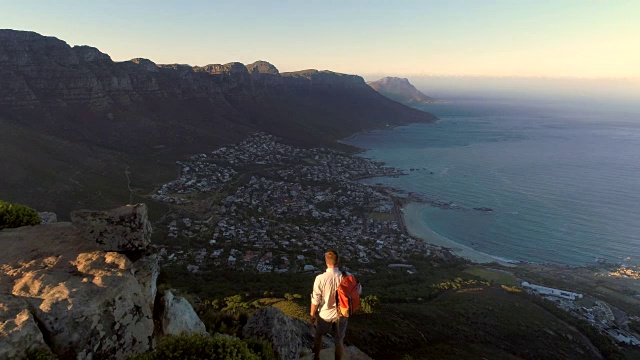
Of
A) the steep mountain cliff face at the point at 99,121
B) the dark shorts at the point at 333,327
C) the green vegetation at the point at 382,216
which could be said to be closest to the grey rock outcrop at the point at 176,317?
the dark shorts at the point at 333,327

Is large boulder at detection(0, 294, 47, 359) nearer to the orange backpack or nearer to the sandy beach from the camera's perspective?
the orange backpack

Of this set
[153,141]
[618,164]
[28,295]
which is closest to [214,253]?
[28,295]

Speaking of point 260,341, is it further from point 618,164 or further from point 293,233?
point 618,164

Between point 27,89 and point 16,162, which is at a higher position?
point 27,89

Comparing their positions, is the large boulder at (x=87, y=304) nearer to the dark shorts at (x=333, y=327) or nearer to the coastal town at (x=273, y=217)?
the dark shorts at (x=333, y=327)

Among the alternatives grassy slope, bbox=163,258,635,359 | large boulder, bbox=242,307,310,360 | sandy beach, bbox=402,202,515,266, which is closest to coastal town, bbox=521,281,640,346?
grassy slope, bbox=163,258,635,359
